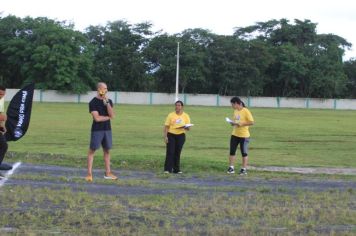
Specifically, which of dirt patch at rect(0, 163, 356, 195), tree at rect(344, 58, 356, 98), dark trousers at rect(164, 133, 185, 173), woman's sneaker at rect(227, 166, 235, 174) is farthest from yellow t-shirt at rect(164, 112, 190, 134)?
tree at rect(344, 58, 356, 98)

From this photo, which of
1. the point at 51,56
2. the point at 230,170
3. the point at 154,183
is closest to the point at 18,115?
the point at 154,183

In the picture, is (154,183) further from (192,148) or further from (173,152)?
(192,148)

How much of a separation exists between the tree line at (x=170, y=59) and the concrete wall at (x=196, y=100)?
123 centimetres

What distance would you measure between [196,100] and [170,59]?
654cm

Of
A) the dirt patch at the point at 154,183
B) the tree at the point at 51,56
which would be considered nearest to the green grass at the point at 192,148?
the dirt patch at the point at 154,183

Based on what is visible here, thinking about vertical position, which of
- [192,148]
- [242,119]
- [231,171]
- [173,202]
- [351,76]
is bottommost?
[192,148]

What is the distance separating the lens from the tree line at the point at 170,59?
235 ft

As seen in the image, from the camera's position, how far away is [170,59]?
75375 millimetres

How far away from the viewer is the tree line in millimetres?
71625

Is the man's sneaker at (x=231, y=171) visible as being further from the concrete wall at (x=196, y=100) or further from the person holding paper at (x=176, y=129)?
the concrete wall at (x=196, y=100)

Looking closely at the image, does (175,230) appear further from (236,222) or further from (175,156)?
(175,156)

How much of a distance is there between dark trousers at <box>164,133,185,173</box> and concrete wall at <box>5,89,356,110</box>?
195 feet

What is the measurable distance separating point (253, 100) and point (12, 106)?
2694 inches

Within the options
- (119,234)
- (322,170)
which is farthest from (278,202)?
(322,170)
